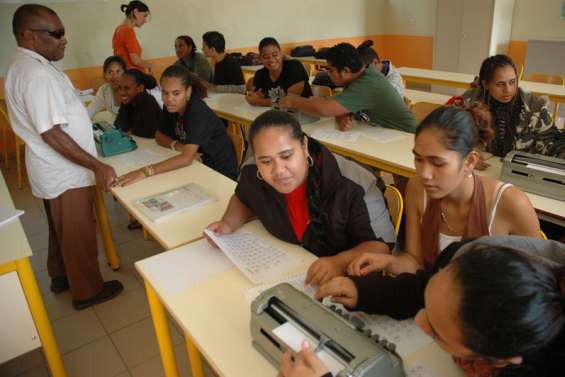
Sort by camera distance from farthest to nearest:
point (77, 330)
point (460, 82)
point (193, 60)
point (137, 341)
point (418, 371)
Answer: point (193, 60), point (460, 82), point (77, 330), point (137, 341), point (418, 371)

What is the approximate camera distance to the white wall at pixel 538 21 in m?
6.09

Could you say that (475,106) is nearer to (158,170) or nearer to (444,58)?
(158,170)

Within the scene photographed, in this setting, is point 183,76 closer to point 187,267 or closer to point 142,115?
point 142,115

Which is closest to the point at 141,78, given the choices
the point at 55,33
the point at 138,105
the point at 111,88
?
the point at 138,105

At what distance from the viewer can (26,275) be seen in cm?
165

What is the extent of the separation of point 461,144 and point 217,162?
5.34 feet

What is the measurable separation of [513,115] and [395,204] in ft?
4.14

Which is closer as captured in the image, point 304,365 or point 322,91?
point 304,365

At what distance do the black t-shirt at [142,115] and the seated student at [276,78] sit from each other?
107 cm

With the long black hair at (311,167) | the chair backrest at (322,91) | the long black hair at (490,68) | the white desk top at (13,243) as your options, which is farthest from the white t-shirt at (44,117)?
the chair backrest at (322,91)

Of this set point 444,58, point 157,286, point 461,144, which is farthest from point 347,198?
point 444,58

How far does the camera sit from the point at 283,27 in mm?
7371

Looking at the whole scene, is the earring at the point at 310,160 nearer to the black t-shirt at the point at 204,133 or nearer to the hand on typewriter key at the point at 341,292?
the hand on typewriter key at the point at 341,292

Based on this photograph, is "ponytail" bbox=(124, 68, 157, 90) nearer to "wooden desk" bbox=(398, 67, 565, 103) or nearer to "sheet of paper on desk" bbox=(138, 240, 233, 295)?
"sheet of paper on desk" bbox=(138, 240, 233, 295)
